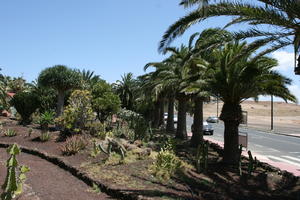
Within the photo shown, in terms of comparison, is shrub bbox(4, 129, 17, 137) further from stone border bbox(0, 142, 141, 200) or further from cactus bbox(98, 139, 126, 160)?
cactus bbox(98, 139, 126, 160)

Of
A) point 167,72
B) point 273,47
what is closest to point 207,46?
point 273,47

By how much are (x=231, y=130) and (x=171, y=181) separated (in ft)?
18.6

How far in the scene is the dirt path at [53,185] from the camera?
7670 millimetres

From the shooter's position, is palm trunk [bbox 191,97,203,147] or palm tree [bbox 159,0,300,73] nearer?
palm tree [bbox 159,0,300,73]

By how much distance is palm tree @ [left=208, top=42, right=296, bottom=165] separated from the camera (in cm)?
1335

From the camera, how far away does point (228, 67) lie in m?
13.5

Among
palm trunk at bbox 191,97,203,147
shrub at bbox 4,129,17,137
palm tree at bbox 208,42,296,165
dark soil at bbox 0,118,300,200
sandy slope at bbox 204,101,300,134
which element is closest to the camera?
dark soil at bbox 0,118,300,200

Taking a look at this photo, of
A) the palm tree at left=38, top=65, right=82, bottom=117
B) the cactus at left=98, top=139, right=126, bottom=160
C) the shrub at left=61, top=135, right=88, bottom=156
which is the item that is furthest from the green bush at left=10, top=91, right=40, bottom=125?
the cactus at left=98, top=139, right=126, bottom=160

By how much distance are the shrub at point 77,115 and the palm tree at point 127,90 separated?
29.6 m

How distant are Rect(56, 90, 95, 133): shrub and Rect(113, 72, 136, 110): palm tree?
2961cm

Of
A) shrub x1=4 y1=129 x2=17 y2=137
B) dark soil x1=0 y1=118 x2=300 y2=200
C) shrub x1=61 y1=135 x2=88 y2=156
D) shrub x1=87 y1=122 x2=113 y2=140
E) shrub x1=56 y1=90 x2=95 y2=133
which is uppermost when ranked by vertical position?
shrub x1=56 y1=90 x2=95 y2=133

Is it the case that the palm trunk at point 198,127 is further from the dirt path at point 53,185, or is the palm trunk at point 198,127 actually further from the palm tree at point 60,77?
the dirt path at point 53,185

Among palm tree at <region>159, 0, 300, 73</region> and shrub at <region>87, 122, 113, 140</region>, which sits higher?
palm tree at <region>159, 0, 300, 73</region>

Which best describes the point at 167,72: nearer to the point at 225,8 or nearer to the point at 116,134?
the point at 116,134
